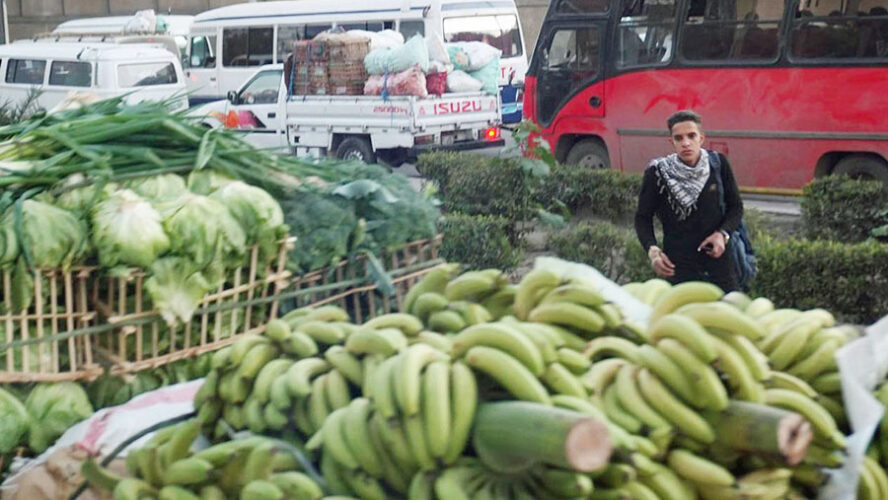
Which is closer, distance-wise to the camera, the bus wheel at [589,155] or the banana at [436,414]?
the banana at [436,414]

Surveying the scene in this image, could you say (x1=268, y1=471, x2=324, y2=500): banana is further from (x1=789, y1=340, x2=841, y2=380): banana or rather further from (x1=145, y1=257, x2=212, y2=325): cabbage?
(x1=145, y1=257, x2=212, y2=325): cabbage

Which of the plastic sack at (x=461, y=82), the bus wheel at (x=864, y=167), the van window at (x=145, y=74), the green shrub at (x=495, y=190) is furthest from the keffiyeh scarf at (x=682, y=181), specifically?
the van window at (x=145, y=74)

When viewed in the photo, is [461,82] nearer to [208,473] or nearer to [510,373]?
[208,473]

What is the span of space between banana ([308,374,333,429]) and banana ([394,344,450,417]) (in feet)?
0.94

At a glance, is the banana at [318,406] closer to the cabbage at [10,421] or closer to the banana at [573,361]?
the banana at [573,361]

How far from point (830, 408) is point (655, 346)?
1.47 ft

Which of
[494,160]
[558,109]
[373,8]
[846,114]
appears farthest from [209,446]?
[373,8]

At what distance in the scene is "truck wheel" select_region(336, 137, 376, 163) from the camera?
705 inches

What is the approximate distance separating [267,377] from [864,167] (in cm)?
1102

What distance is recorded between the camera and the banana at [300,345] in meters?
3.12

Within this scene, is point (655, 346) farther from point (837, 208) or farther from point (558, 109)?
point (558, 109)

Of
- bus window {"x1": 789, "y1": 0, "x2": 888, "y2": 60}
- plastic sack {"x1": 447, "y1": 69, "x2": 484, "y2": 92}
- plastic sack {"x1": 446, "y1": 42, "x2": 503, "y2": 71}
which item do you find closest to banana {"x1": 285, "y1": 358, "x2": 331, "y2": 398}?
bus window {"x1": 789, "y1": 0, "x2": 888, "y2": 60}

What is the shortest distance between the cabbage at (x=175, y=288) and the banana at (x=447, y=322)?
1.44 m

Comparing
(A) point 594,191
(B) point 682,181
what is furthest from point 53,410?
(A) point 594,191
